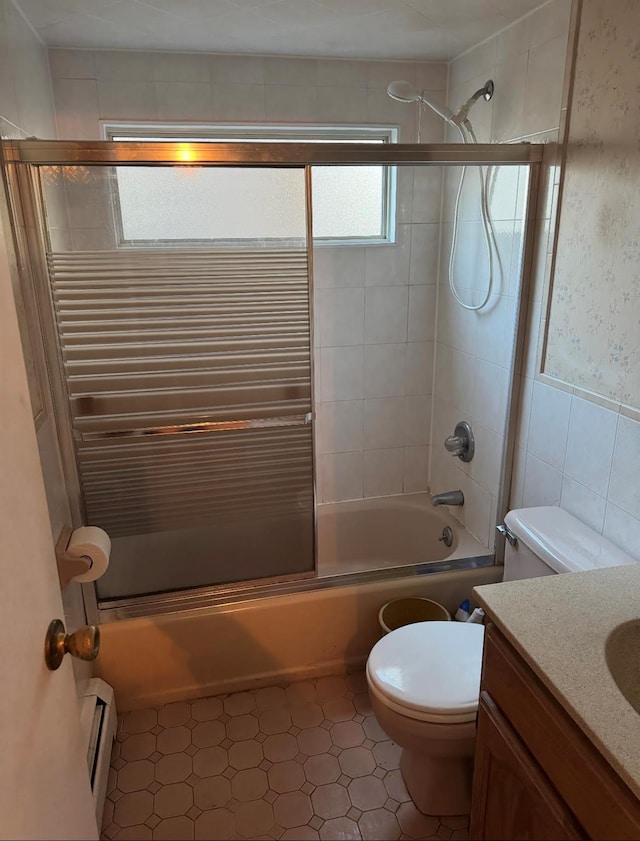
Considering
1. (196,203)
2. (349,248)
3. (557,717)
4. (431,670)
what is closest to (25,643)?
(557,717)

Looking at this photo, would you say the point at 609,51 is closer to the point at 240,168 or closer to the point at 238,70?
the point at 240,168

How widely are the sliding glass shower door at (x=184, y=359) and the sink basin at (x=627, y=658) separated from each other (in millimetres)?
1142

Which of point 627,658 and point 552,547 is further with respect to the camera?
point 552,547

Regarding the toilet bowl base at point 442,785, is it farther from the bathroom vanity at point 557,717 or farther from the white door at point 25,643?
the white door at point 25,643

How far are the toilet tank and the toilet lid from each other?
0.24 meters

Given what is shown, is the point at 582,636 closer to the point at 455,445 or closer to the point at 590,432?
the point at 590,432

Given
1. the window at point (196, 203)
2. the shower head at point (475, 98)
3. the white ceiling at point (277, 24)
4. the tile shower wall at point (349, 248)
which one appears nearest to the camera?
the window at point (196, 203)

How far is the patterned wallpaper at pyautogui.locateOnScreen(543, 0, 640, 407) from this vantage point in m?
1.50

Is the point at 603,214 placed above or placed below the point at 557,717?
above

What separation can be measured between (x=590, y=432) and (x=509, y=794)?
0.99 m

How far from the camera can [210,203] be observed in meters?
1.75

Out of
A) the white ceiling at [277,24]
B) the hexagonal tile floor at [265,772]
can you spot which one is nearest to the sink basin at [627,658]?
the hexagonal tile floor at [265,772]

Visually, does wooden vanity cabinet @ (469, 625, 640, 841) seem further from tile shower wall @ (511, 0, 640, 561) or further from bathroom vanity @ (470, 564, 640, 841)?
tile shower wall @ (511, 0, 640, 561)

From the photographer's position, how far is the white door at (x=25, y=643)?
2.17ft
